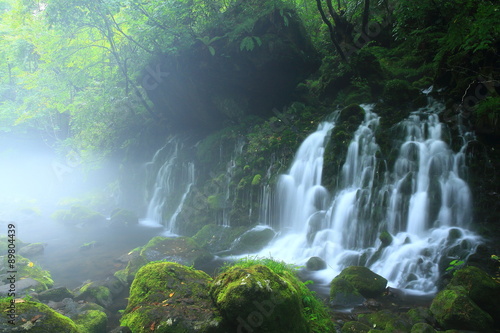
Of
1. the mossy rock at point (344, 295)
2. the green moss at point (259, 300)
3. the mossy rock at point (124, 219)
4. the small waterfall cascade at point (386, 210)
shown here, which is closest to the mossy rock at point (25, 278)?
the small waterfall cascade at point (386, 210)

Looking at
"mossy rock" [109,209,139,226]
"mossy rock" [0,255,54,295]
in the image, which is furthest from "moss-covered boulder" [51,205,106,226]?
"mossy rock" [0,255,54,295]

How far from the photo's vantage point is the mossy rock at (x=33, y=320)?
377 cm

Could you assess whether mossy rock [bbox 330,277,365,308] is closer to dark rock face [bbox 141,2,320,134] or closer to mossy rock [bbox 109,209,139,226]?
dark rock face [bbox 141,2,320,134]

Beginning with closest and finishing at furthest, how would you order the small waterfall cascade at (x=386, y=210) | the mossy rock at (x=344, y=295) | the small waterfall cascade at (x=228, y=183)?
the mossy rock at (x=344, y=295), the small waterfall cascade at (x=386, y=210), the small waterfall cascade at (x=228, y=183)

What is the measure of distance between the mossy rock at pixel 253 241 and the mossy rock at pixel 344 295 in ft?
13.8

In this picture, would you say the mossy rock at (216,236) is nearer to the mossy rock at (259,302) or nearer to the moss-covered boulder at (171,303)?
the moss-covered boulder at (171,303)

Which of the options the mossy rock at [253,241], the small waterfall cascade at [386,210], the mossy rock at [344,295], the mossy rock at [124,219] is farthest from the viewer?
the mossy rock at [124,219]

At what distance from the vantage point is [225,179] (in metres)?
14.5

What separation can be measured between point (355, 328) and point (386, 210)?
4575mm

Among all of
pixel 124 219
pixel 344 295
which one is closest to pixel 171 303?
pixel 344 295

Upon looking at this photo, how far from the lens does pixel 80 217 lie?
18.9 meters

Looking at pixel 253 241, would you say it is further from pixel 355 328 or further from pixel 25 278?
pixel 25 278

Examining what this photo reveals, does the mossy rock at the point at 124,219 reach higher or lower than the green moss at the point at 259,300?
lower

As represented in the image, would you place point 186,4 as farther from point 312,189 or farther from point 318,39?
point 312,189
